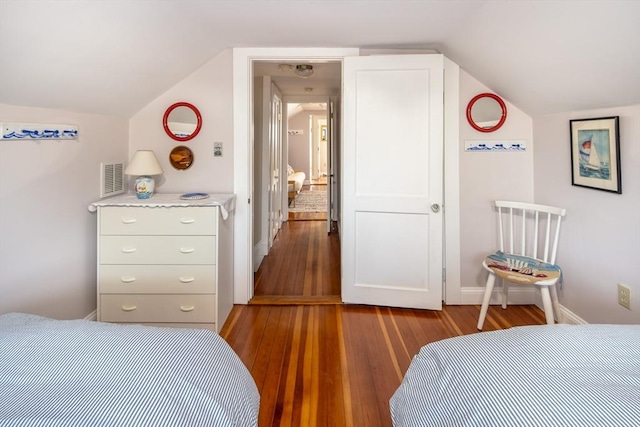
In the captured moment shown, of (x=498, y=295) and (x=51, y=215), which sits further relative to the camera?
(x=498, y=295)

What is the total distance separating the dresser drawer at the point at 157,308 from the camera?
2367 mm

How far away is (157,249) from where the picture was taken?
2.36 m

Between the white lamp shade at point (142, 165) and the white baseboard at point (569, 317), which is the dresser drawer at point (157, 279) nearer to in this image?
the white lamp shade at point (142, 165)

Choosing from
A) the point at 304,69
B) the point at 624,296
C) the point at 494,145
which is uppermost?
the point at 304,69

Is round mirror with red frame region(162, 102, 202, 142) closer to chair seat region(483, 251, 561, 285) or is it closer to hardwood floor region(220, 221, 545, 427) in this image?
hardwood floor region(220, 221, 545, 427)

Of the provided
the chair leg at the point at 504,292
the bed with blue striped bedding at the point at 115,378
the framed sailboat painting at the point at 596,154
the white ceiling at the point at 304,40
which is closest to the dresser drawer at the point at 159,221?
the white ceiling at the point at 304,40

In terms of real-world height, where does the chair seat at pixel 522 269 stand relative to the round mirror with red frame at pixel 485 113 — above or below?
below

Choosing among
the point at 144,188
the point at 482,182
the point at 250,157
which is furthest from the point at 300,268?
the point at 482,182

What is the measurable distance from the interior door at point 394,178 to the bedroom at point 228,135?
0.24m

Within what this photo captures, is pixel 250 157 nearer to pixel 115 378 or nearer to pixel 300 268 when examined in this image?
pixel 300 268

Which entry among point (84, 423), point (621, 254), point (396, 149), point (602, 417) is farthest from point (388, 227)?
point (84, 423)

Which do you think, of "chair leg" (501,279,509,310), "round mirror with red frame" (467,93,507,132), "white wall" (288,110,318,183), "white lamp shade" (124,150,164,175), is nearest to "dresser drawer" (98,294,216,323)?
"white lamp shade" (124,150,164,175)

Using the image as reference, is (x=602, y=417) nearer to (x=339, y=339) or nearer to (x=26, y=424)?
(x=26, y=424)

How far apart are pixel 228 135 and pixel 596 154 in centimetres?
254
